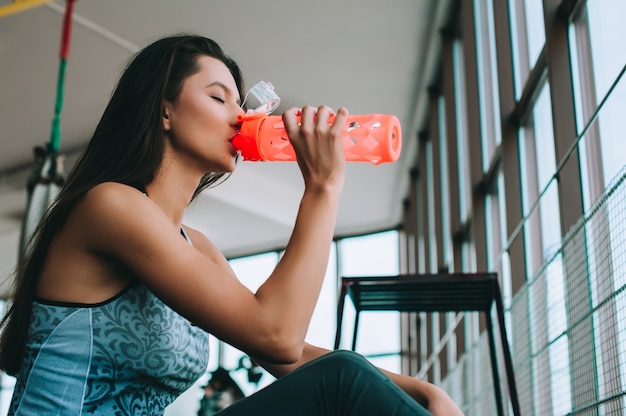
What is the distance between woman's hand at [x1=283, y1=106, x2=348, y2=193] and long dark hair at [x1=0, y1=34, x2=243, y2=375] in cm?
23

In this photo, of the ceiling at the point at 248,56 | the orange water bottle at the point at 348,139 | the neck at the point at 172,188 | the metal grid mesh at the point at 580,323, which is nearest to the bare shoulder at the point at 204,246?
the neck at the point at 172,188

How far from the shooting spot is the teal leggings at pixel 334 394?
95cm

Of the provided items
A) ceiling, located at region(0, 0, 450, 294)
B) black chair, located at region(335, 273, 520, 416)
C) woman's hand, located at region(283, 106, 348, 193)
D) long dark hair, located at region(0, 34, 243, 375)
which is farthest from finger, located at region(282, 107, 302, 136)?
ceiling, located at region(0, 0, 450, 294)

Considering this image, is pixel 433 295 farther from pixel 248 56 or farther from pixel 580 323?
pixel 248 56

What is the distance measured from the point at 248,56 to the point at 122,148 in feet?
17.5

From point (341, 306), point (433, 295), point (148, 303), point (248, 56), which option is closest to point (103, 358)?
point (148, 303)

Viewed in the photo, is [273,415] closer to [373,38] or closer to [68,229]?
[68,229]

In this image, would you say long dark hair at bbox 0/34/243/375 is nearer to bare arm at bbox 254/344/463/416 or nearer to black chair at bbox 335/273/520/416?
bare arm at bbox 254/344/463/416

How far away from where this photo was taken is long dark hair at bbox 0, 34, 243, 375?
42.1 inches

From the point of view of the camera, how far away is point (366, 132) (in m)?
1.16

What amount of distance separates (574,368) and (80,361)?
120 centimetres

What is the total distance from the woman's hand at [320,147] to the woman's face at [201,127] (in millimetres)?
162

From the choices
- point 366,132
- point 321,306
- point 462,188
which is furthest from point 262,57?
point 366,132

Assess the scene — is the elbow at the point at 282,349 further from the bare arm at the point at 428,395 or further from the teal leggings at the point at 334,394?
the bare arm at the point at 428,395
